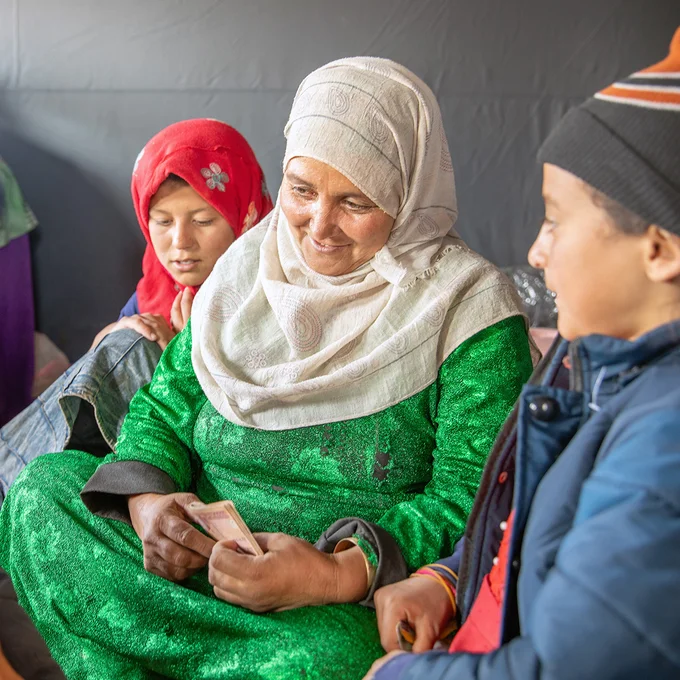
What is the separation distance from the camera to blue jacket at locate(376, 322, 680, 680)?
858mm

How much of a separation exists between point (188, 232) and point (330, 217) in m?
0.85

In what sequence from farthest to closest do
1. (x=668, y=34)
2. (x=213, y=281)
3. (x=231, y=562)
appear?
(x=668, y=34) → (x=213, y=281) → (x=231, y=562)

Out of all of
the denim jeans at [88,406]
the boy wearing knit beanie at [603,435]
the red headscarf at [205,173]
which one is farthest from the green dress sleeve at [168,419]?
the boy wearing knit beanie at [603,435]

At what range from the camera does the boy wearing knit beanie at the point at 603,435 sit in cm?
86

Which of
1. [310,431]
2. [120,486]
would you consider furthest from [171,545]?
[310,431]

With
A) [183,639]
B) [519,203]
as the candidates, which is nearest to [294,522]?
[183,639]

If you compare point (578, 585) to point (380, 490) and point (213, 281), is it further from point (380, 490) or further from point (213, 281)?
point (213, 281)

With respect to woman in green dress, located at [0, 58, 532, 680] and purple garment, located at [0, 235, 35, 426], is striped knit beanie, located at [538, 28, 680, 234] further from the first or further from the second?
purple garment, located at [0, 235, 35, 426]

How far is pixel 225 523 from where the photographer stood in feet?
4.83

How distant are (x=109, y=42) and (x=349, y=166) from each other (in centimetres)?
215

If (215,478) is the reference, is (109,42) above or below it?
above

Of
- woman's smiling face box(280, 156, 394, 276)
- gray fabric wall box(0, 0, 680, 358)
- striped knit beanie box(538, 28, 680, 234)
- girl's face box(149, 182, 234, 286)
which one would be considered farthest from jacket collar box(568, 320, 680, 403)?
gray fabric wall box(0, 0, 680, 358)

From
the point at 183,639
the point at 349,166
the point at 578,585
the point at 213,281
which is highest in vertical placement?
the point at 349,166

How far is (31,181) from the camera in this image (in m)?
3.54
